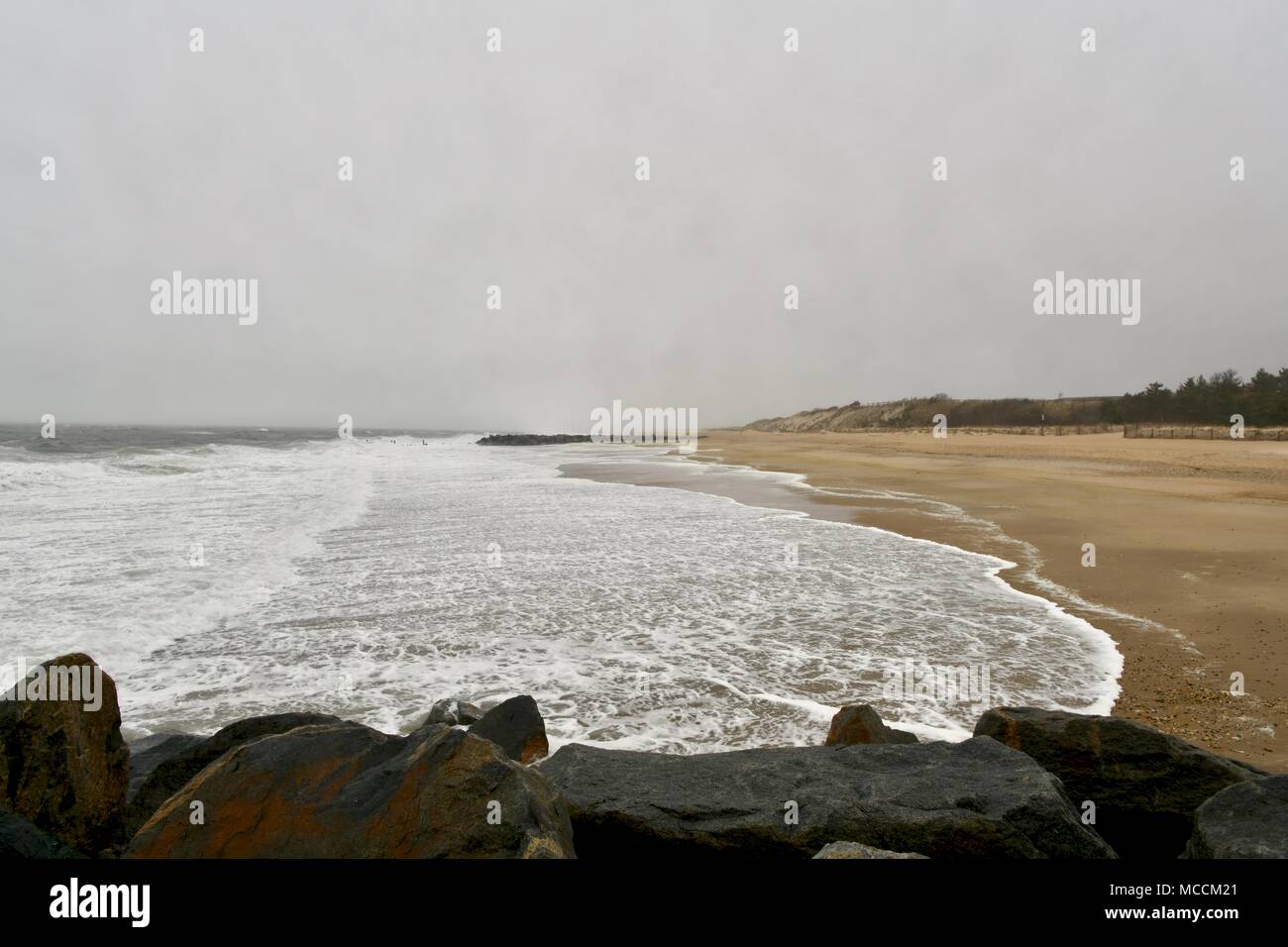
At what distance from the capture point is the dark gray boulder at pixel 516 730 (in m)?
4.75

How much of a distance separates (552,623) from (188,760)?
4.71m

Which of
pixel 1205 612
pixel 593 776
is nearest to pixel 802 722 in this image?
pixel 593 776

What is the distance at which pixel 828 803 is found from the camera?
3.24 m

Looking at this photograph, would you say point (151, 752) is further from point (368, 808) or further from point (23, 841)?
point (368, 808)

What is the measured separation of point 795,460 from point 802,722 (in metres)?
37.8

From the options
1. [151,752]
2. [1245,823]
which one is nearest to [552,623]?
[151,752]

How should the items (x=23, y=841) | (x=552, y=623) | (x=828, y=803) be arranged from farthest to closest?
(x=552, y=623) < (x=828, y=803) < (x=23, y=841)

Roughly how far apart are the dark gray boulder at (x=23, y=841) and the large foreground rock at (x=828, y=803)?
2322mm

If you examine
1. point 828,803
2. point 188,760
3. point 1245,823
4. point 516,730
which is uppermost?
point 1245,823

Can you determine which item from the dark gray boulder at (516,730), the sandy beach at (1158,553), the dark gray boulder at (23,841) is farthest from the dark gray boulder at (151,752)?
the sandy beach at (1158,553)

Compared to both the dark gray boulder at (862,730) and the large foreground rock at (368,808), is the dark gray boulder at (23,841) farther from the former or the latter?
the dark gray boulder at (862,730)
